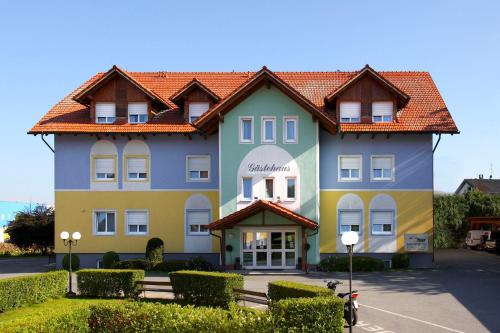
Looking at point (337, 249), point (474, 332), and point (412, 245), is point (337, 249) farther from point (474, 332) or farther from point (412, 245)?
point (474, 332)

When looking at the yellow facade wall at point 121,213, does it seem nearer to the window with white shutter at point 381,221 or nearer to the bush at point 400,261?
the window with white shutter at point 381,221

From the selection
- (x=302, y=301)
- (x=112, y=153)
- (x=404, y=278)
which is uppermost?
(x=112, y=153)

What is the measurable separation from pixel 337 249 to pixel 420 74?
12423 millimetres

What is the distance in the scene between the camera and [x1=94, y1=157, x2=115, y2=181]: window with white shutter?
94.3 ft

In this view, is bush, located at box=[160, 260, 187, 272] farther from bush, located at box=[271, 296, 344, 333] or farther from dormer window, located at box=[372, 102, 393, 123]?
bush, located at box=[271, 296, 344, 333]

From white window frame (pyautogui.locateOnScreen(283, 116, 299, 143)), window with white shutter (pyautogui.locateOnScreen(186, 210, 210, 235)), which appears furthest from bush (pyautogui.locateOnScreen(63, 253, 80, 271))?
white window frame (pyautogui.locateOnScreen(283, 116, 299, 143))

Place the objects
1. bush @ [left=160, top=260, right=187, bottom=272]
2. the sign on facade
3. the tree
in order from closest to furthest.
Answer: bush @ [left=160, top=260, right=187, bottom=272], the sign on facade, the tree

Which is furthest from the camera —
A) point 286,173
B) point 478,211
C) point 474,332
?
point 478,211

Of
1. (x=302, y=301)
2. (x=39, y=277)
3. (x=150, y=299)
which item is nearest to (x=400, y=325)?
(x=302, y=301)

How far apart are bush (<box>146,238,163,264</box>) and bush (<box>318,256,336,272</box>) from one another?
327 inches

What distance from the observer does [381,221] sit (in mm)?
27953

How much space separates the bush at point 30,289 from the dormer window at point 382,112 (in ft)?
57.5

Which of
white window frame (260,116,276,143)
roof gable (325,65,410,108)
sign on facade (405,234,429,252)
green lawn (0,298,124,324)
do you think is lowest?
green lawn (0,298,124,324)

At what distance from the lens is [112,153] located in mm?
28781
